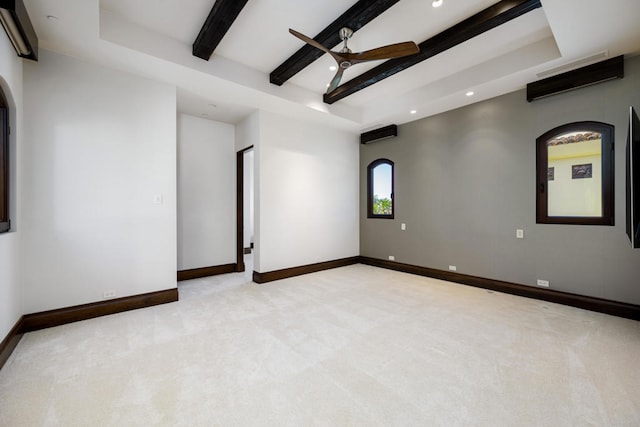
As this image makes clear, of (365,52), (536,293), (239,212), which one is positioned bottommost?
(536,293)

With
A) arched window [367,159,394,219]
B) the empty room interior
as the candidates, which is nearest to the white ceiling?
the empty room interior

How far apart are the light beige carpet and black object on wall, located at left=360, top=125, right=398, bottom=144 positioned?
3416 millimetres

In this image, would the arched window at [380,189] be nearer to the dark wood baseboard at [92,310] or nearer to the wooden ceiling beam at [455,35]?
the wooden ceiling beam at [455,35]

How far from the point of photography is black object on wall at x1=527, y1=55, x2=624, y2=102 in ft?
10.0

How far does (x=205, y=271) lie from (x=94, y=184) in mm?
2452

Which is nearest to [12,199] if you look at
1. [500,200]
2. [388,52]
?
[388,52]

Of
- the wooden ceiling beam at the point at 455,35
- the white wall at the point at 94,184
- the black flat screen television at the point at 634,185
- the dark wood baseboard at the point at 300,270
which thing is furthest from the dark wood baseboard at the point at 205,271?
the black flat screen television at the point at 634,185

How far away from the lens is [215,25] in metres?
2.77

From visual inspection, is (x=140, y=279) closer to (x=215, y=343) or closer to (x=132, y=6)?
(x=215, y=343)

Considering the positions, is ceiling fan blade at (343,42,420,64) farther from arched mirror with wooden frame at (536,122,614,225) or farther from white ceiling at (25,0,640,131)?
arched mirror with wooden frame at (536,122,614,225)

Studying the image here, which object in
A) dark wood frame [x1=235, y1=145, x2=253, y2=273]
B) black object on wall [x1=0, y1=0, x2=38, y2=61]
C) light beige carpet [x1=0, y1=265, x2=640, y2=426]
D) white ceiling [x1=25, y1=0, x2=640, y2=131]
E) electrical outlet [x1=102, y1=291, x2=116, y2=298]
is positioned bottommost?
light beige carpet [x1=0, y1=265, x2=640, y2=426]

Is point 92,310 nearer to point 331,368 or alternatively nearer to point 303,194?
point 331,368

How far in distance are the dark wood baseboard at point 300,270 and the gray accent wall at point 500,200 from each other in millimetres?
786

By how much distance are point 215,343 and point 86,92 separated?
3.19 meters
